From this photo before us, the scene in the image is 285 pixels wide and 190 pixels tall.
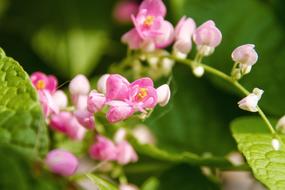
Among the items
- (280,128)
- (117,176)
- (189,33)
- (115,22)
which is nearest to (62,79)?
(115,22)

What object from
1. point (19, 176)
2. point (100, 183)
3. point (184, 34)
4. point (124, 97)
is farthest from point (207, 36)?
point (19, 176)

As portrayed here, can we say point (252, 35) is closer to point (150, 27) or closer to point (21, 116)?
point (150, 27)

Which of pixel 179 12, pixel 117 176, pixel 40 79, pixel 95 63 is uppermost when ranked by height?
pixel 179 12

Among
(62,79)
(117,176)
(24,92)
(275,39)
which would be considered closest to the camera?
(24,92)

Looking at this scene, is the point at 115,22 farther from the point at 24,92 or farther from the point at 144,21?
the point at 24,92

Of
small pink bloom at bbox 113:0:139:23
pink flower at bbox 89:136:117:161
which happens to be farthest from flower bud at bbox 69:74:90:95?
small pink bloom at bbox 113:0:139:23
